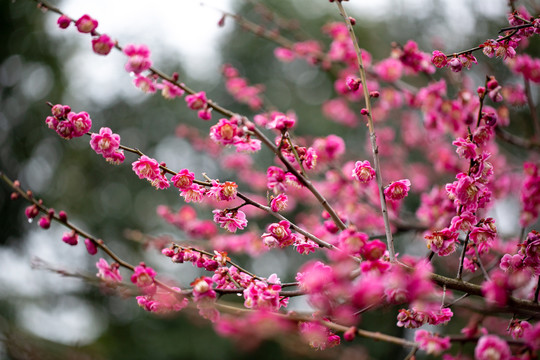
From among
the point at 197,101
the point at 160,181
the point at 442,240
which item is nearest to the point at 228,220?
the point at 160,181

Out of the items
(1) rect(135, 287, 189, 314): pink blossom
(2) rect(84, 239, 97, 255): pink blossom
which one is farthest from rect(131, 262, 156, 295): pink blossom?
(2) rect(84, 239, 97, 255): pink blossom

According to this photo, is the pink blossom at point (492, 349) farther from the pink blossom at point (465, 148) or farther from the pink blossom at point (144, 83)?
the pink blossom at point (144, 83)

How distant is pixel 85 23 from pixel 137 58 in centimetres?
19

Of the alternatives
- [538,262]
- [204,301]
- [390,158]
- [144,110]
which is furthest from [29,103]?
[538,262]

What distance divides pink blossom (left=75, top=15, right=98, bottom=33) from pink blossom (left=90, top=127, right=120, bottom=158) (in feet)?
1.11

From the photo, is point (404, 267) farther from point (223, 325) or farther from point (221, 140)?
point (221, 140)

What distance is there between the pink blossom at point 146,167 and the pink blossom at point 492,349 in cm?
96

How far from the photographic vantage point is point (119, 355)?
566 centimetres

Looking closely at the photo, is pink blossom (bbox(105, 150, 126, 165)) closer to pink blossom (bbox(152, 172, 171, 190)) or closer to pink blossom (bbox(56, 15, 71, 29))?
pink blossom (bbox(152, 172, 171, 190))

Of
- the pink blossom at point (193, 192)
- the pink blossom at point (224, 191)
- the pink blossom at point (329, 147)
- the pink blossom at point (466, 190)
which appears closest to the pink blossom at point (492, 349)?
the pink blossom at point (466, 190)

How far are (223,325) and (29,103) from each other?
6.07 metres

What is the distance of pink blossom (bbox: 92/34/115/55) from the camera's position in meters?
1.29

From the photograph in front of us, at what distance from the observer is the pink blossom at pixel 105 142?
1.21 meters

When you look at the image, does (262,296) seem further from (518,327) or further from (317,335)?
(518,327)
